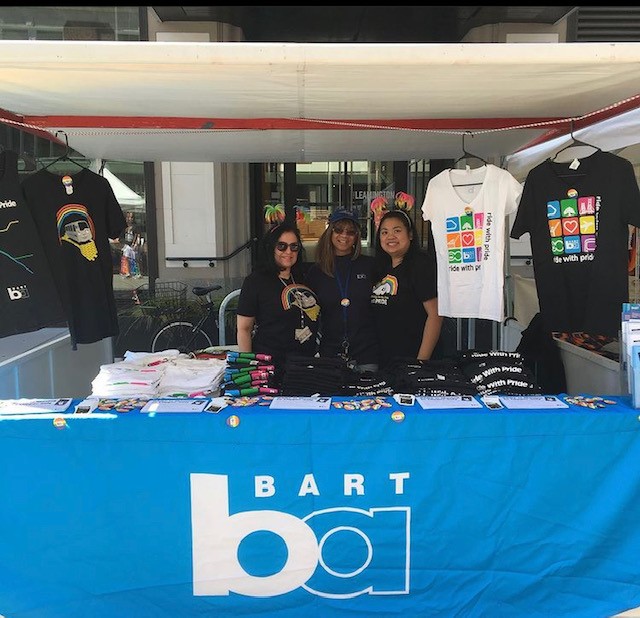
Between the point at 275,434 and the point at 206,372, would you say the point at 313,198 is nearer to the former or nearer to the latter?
the point at 206,372

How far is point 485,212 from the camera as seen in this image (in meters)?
3.08

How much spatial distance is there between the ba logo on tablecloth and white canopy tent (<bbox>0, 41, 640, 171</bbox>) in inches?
63.2

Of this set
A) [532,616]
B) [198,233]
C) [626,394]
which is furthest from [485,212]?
[198,233]

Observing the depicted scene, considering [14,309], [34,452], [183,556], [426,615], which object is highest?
[14,309]

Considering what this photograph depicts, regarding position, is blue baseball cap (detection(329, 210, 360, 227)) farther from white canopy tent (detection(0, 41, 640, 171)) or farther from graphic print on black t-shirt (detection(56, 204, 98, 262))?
graphic print on black t-shirt (detection(56, 204, 98, 262))

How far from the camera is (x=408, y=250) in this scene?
327cm

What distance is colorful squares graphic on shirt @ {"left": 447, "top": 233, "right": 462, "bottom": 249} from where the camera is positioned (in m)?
3.14

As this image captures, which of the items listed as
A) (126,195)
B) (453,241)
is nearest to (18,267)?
(453,241)

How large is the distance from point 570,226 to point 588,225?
87 millimetres

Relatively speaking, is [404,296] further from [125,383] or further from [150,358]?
[125,383]

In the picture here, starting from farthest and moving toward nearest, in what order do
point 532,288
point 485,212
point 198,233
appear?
1. point 198,233
2. point 532,288
3. point 485,212

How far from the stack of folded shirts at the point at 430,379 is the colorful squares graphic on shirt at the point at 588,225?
3.31 ft

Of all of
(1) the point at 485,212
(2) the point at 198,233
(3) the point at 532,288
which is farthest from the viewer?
(2) the point at 198,233

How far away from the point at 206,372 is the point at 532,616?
5.86 feet
